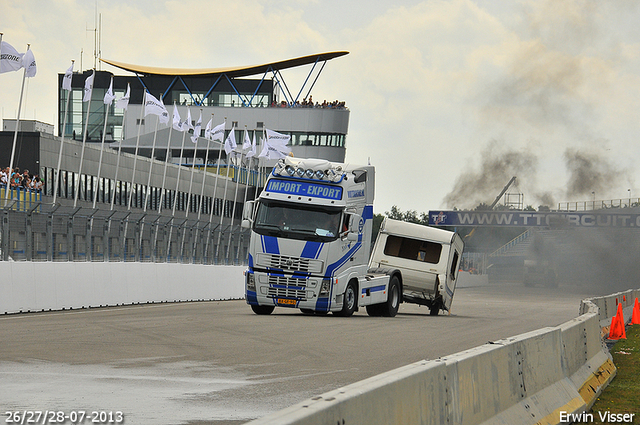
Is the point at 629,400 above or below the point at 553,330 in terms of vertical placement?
below

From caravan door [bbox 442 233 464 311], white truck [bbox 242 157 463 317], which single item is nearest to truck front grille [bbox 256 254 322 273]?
white truck [bbox 242 157 463 317]

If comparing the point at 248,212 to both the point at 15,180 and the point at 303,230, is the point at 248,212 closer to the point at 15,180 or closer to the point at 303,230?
the point at 303,230

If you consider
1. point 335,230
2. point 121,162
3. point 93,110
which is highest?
point 93,110

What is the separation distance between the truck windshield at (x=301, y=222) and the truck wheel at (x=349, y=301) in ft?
5.42

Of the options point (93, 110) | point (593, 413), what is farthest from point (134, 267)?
point (93, 110)

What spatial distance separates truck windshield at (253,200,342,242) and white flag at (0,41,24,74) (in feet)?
38.3

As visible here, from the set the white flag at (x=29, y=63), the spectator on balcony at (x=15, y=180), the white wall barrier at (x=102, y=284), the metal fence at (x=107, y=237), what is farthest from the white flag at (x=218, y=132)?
the white flag at (x=29, y=63)

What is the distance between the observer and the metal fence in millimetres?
20875

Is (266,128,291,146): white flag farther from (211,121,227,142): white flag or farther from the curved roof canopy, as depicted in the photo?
the curved roof canopy

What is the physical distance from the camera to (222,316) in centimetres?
2156

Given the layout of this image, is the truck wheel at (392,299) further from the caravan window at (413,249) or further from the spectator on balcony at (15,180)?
the spectator on balcony at (15,180)

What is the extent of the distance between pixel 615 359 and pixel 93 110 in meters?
97.9

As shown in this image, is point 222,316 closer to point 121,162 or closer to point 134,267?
point 134,267

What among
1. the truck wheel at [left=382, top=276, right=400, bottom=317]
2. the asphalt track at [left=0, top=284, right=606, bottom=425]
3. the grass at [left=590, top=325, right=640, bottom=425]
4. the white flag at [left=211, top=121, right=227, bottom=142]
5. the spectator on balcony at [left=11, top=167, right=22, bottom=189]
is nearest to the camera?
the asphalt track at [left=0, top=284, right=606, bottom=425]
